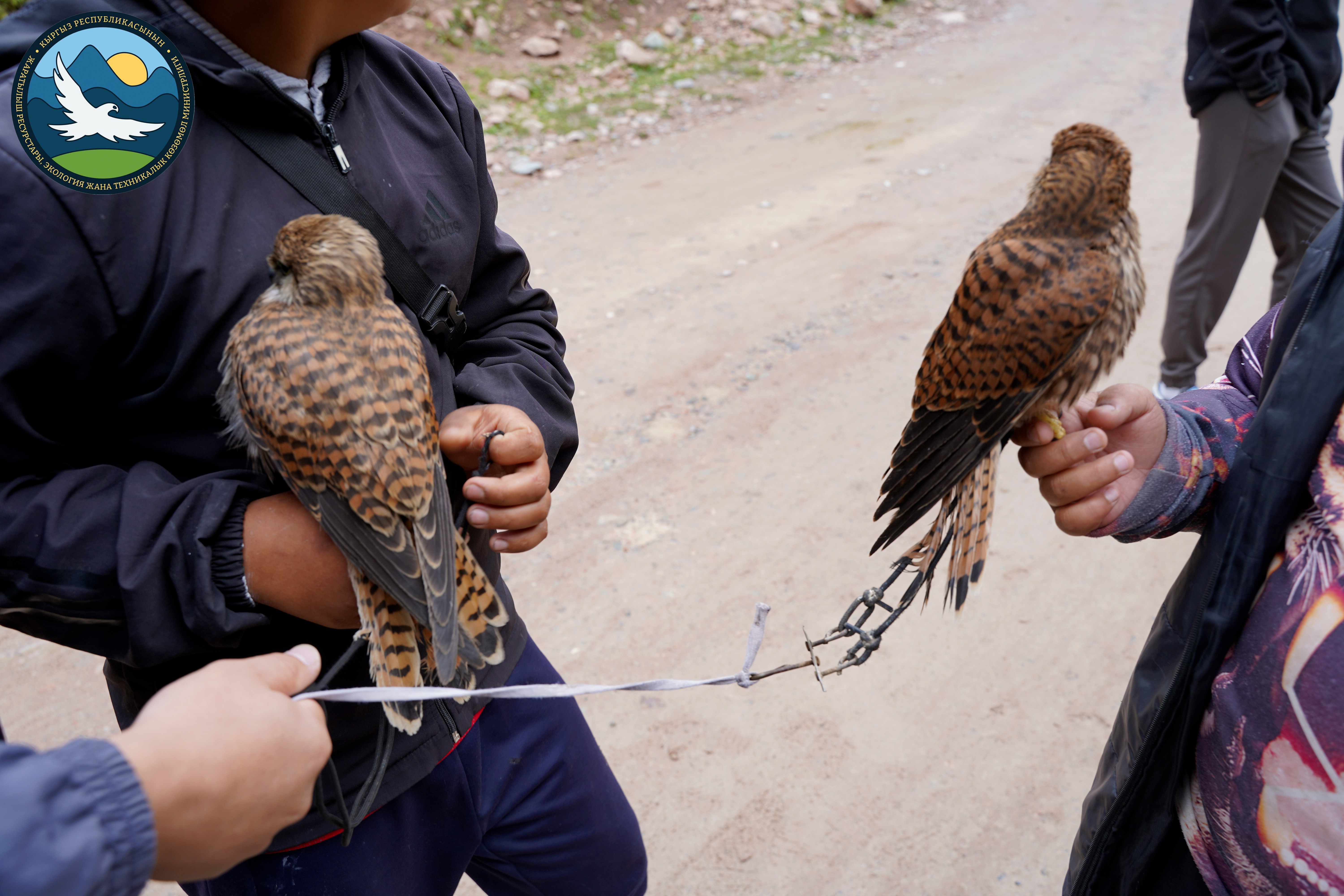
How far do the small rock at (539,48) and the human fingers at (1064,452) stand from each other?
9.29 metres

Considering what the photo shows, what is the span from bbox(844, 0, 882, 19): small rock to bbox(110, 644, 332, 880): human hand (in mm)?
12381

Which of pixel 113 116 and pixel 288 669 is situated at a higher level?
pixel 113 116

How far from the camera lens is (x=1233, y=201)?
505cm

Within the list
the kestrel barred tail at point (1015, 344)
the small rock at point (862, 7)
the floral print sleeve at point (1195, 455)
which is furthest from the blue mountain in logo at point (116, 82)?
the small rock at point (862, 7)

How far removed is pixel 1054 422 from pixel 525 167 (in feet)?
22.6

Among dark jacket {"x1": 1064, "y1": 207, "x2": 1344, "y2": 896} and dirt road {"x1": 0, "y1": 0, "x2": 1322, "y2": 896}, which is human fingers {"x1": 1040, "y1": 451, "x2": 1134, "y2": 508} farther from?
dirt road {"x1": 0, "y1": 0, "x2": 1322, "y2": 896}

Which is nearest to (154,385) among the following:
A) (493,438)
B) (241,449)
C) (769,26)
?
(241,449)

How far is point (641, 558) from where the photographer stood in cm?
428

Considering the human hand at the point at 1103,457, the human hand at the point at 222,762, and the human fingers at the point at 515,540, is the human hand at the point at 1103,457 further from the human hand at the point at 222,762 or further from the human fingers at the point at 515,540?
the human hand at the point at 222,762

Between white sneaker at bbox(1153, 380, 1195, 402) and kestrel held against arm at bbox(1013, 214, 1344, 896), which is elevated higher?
kestrel held against arm at bbox(1013, 214, 1344, 896)

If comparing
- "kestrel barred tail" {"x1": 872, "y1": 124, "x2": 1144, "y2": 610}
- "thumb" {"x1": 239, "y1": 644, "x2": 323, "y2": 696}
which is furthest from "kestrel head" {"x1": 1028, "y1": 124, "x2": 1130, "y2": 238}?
"thumb" {"x1": 239, "y1": 644, "x2": 323, "y2": 696}

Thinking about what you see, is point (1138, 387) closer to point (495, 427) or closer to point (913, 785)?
point (495, 427)

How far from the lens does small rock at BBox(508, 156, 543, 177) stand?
7.88m

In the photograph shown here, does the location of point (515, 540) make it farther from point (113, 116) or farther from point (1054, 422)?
point (1054, 422)
